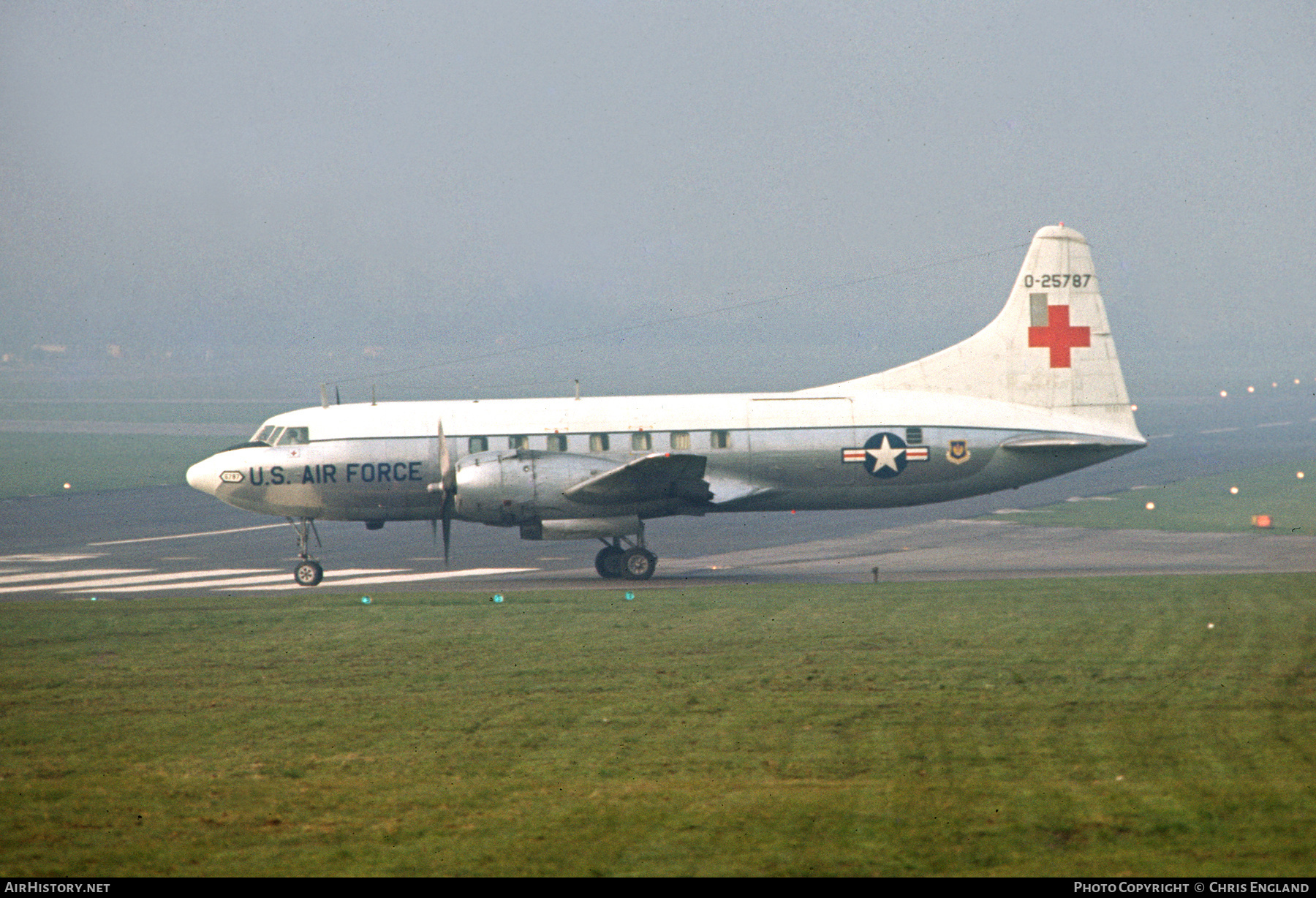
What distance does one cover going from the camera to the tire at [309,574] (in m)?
28.6

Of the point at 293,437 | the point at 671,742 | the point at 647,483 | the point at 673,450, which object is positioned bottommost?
the point at 671,742

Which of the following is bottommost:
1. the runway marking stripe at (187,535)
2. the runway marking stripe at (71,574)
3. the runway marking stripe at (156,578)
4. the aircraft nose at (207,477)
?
the runway marking stripe at (156,578)

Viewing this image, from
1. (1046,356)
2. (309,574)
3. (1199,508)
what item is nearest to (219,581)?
(309,574)

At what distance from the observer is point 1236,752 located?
11.8 metres

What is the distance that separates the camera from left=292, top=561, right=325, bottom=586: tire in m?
28.6

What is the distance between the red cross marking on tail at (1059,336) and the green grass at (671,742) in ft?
34.8

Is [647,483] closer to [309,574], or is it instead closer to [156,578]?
[309,574]

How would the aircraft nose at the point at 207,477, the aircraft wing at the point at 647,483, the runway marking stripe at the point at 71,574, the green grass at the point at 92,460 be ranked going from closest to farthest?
the aircraft wing at the point at 647,483, the runway marking stripe at the point at 71,574, the aircraft nose at the point at 207,477, the green grass at the point at 92,460

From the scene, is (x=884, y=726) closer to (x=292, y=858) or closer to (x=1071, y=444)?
(x=292, y=858)

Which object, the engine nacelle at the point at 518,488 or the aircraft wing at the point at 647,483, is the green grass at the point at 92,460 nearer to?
the engine nacelle at the point at 518,488

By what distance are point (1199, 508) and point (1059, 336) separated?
1354 cm

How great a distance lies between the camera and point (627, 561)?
95.5 ft

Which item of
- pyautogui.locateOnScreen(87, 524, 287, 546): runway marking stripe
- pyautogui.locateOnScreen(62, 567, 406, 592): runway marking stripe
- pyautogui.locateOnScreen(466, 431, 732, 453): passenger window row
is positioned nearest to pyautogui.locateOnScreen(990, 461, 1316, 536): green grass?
pyautogui.locateOnScreen(466, 431, 732, 453): passenger window row

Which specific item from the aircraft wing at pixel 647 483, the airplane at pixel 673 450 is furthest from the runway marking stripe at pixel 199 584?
the aircraft wing at pixel 647 483
